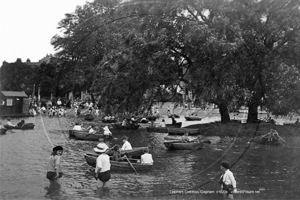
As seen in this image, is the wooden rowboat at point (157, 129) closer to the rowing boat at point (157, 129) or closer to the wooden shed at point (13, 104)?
the rowing boat at point (157, 129)

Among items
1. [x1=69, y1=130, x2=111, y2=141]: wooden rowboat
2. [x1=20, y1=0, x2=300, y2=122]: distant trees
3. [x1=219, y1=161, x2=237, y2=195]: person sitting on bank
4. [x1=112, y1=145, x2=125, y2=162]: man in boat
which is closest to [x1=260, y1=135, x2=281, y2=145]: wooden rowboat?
[x1=20, y1=0, x2=300, y2=122]: distant trees

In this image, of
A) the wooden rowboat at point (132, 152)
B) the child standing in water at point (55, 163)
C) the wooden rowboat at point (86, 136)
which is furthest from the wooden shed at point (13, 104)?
the child standing in water at point (55, 163)

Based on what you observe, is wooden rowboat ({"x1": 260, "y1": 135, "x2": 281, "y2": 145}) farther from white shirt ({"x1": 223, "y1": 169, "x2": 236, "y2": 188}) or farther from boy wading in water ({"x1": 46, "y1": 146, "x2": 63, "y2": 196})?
boy wading in water ({"x1": 46, "y1": 146, "x2": 63, "y2": 196})

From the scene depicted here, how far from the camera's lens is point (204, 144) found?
88.5 feet

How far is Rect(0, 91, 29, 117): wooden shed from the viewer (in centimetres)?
4556

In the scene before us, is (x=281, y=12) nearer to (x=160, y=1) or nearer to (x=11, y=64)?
(x=160, y=1)

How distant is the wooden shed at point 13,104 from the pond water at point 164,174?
20125 millimetres

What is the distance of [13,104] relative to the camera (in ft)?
154

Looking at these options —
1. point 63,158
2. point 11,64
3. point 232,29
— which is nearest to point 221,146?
point 232,29

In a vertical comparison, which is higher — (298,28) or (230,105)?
(298,28)

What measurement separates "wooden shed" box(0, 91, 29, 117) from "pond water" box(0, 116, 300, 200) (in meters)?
20.1

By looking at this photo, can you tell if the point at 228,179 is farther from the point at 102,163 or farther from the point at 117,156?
the point at 117,156

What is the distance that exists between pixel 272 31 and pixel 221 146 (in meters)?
12.7

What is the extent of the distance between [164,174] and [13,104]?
3588 cm
